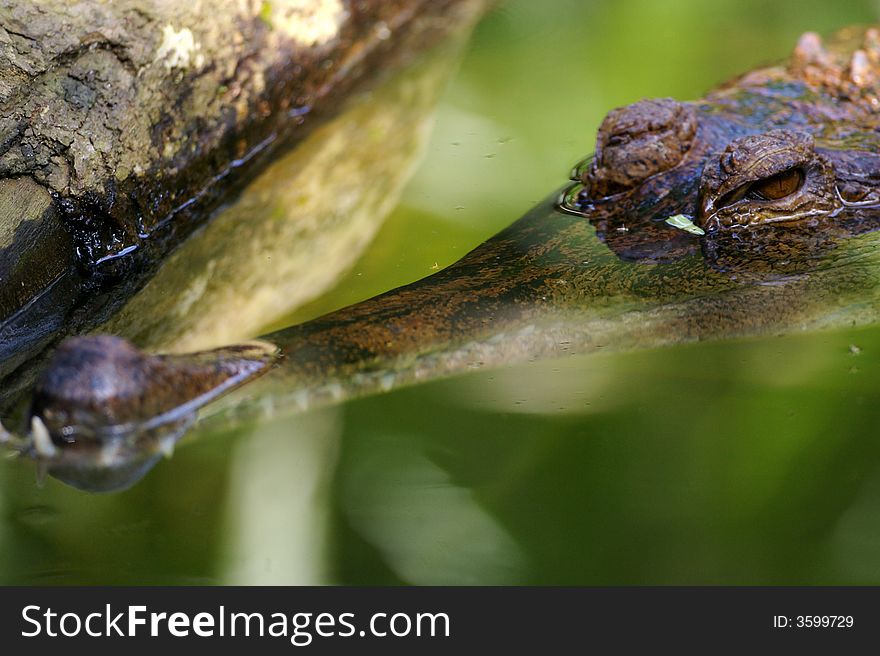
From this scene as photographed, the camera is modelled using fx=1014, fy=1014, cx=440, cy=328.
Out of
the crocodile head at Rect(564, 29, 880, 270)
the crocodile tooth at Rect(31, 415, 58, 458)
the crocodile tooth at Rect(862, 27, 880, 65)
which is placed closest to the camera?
the crocodile tooth at Rect(31, 415, 58, 458)

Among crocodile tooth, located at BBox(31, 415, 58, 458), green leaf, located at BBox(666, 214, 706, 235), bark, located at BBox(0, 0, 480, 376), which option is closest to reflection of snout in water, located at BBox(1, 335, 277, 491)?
crocodile tooth, located at BBox(31, 415, 58, 458)

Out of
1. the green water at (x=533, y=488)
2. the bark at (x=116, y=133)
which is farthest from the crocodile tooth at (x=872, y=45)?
the bark at (x=116, y=133)

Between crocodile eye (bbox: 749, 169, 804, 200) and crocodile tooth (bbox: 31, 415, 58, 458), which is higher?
crocodile eye (bbox: 749, 169, 804, 200)

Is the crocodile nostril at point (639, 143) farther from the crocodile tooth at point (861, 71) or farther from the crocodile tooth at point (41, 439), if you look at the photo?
the crocodile tooth at point (41, 439)

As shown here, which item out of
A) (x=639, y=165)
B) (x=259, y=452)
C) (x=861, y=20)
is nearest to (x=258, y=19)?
(x=639, y=165)

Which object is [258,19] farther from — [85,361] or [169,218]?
[85,361]

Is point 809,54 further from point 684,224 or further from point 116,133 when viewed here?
point 116,133

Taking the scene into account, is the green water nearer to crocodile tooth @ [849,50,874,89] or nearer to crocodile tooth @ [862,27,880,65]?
crocodile tooth @ [849,50,874,89]

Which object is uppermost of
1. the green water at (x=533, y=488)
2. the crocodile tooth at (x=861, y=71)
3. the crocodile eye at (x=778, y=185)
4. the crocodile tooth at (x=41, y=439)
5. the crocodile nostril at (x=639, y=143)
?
the crocodile tooth at (x=861, y=71)
